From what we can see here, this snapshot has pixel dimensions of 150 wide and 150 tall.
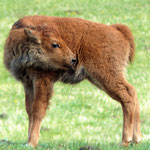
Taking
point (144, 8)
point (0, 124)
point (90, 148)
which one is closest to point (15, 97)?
point (0, 124)

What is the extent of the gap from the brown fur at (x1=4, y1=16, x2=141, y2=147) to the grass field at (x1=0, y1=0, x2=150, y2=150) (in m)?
0.46

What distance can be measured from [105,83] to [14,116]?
13.0ft

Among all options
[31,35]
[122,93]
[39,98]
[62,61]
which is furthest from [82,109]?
[31,35]

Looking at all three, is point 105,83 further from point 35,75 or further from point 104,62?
point 35,75

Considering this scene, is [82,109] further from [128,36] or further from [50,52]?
[50,52]

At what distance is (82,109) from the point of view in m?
11.3

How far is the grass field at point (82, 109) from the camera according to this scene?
783 cm

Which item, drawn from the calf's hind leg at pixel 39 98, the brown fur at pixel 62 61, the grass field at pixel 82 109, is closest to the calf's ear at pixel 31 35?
the brown fur at pixel 62 61

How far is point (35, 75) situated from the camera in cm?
714

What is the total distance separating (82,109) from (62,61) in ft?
13.8

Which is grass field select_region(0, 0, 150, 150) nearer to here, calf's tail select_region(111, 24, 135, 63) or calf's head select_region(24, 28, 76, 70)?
calf's head select_region(24, 28, 76, 70)

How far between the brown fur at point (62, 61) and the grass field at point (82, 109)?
18.2 inches

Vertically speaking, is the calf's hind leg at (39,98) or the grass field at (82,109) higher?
the calf's hind leg at (39,98)

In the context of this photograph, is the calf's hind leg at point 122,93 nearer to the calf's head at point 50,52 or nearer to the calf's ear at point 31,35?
the calf's head at point 50,52
